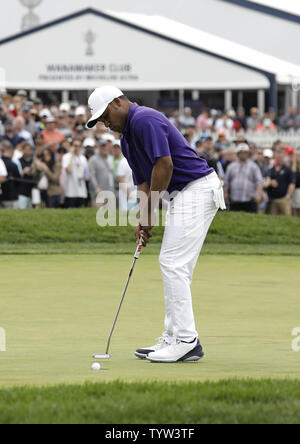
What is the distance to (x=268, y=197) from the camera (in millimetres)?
23703

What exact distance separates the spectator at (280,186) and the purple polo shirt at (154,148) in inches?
564

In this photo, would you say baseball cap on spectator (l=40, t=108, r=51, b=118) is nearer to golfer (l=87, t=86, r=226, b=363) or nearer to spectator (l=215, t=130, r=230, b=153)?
spectator (l=215, t=130, r=230, b=153)

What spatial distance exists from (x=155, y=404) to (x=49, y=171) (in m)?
16.5

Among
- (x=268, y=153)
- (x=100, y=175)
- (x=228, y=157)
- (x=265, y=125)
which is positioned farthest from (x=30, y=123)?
(x=265, y=125)

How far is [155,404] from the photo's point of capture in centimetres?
669

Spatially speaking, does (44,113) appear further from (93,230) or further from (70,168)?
(93,230)

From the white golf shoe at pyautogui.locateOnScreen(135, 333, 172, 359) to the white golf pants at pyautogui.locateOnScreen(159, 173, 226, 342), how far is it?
0.06 m

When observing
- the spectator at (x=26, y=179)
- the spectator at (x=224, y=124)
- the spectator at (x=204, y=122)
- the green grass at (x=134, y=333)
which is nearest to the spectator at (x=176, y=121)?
the spectator at (x=204, y=122)

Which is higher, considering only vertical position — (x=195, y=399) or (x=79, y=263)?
(x=195, y=399)

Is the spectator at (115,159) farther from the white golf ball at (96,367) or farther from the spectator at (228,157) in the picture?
the white golf ball at (96,367)

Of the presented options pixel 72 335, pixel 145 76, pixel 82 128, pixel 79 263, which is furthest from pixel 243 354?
pixel 145 76
